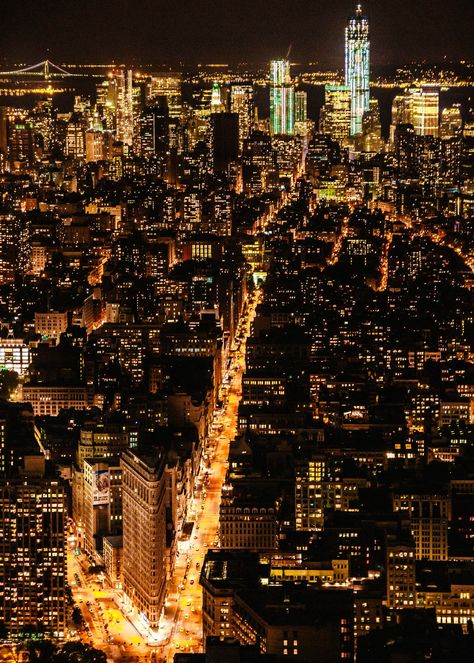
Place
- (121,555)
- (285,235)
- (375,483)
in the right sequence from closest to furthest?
(121,555) → (375,483) → (285,235)

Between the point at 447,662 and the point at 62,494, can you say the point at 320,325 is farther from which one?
the point at 447,662

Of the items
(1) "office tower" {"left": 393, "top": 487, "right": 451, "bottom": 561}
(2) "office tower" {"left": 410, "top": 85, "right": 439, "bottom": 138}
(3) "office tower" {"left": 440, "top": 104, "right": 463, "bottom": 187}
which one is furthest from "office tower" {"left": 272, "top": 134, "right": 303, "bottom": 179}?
Result: (1) "office tower" {"left": 393, "top": 487, "right": 451, "bottom": 561}

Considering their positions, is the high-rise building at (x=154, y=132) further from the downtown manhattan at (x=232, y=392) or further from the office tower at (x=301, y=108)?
the office tower at (x=301, y=108)

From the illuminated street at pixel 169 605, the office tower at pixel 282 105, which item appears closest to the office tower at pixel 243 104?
the office tower at pixel 282 105

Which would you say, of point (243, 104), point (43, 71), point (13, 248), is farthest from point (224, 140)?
point (13, 248)

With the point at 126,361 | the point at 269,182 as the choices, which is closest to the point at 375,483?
the point at 126,361
